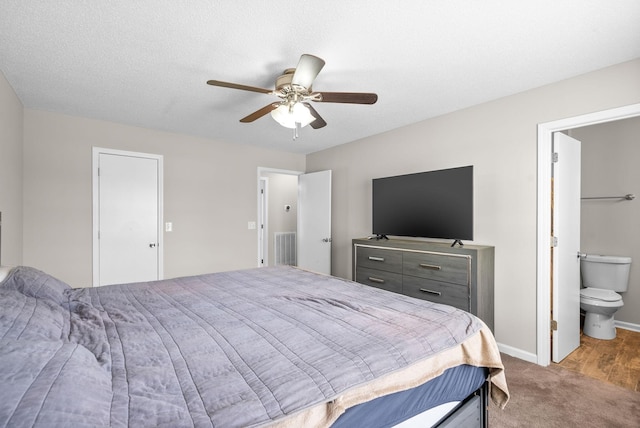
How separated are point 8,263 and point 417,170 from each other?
406 centimetres

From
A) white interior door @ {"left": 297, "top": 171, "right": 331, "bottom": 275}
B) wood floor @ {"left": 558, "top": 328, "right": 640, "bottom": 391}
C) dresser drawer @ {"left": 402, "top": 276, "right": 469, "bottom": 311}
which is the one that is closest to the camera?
wood floor @ {"left": 558, "top": 328, "right": 640, "bottom": 391}

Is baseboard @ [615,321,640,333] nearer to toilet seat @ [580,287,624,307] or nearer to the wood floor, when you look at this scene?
the wood floor

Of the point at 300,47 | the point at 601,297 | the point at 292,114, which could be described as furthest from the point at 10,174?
the point at 601,297

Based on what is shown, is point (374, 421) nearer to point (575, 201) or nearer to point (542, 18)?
point (542, 18)

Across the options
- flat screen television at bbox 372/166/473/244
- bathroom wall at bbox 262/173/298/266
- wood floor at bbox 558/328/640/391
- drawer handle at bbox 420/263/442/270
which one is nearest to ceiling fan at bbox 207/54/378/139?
flat screen television at bbox 372/166/473/244

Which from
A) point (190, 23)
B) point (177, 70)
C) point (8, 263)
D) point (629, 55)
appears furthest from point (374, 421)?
point (8, 263)

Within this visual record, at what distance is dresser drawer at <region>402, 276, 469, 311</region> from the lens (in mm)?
2715

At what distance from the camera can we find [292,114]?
225 centimetres

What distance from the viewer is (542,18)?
5.68 ft

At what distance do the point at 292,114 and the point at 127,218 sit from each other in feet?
8.92

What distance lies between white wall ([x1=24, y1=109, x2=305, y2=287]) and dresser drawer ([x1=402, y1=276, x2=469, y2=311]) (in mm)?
2488

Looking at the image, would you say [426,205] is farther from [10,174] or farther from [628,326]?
[10,174]

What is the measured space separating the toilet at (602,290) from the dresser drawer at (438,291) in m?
1.53

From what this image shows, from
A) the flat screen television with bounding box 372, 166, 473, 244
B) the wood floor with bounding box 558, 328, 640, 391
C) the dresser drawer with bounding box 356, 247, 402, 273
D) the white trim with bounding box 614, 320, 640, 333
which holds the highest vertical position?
the flat screen television with bounding box 372, 166, 473, 244
